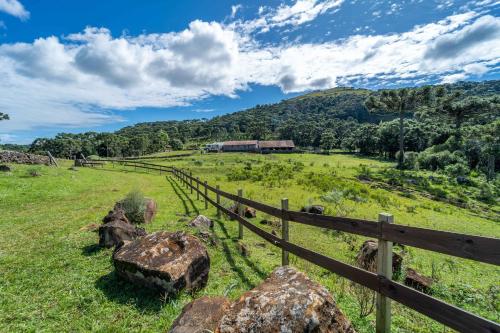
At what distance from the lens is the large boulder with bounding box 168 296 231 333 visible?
10.8 feet

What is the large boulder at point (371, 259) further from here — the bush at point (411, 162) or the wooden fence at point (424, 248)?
the bush at point (411, 162)

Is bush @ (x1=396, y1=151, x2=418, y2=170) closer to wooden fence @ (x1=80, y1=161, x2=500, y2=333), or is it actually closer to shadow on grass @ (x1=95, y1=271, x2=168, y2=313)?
wooden fence @ (x1=80, y1=161, x2=500, y2=333)

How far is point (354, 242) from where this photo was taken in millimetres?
10391

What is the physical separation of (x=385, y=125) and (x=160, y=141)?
9379 centimetres

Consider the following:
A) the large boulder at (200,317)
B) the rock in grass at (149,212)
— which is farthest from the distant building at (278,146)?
the large boulder at (200,317)

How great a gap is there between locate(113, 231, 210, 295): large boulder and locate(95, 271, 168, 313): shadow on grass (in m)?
0.15

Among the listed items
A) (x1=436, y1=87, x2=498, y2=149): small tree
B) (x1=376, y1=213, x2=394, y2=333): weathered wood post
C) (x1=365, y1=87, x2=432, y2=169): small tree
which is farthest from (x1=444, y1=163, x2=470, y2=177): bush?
(x1=376, y1=213, x2=394, y2=333): weathered wood post

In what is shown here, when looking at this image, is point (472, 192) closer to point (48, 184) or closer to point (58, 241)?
point (58, 241)

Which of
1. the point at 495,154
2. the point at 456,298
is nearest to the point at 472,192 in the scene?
the point at 495,154

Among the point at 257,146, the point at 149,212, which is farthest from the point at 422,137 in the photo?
the point at 149,212

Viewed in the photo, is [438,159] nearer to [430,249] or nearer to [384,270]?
[384,270]

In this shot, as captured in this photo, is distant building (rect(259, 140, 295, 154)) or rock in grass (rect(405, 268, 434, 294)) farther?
distant building (rect(259, 140, 295, 154))

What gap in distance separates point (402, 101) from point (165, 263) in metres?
51.6

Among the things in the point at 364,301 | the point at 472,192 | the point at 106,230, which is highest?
the point at 106,230
